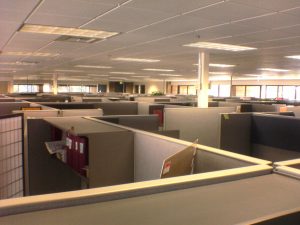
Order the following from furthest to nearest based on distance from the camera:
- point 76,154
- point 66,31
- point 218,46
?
point 218,46 < point 66,31 < point 76,154

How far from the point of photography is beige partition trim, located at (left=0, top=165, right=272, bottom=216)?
0.82m

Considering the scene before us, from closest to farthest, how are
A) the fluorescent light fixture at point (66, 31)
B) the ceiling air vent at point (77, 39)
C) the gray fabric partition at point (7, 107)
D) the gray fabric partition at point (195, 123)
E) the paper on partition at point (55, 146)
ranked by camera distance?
the paper on partition at point (55, 146) → the fluorescent light fixture at point (66, 31) → the gray fabric partition at point (195, 123) → the gray fabric partition at point (7, 107) → the ceiling air vent at point (77, 39)

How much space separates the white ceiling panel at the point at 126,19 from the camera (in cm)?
342

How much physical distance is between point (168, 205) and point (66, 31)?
4.33 meters

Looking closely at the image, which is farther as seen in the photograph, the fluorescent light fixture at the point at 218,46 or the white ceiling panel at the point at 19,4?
the fluorescent light fixture at the point at 218,46

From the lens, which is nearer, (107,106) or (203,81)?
(107,106)

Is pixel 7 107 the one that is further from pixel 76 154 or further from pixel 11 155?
pixel 76 154

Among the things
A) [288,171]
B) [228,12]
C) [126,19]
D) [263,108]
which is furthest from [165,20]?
[263,108]

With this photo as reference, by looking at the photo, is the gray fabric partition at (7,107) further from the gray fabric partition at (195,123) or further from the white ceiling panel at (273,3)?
the white ceiling panel at (273,3)

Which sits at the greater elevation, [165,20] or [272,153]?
[165,20]

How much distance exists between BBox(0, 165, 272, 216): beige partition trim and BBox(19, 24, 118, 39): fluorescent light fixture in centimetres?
388

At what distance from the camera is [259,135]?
13.7 ft

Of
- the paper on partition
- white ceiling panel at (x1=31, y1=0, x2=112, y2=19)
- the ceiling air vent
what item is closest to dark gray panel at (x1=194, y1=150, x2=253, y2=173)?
the paper on partition

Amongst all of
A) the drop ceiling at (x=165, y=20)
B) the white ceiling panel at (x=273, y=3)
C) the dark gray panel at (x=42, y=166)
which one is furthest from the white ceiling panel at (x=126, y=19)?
the dark gray panel at (x=42, y=166)
